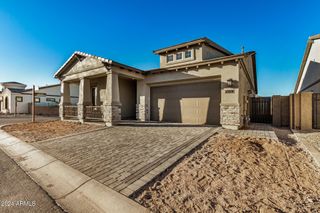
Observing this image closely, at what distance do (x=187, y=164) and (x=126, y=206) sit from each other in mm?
1798

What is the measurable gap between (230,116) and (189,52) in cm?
639

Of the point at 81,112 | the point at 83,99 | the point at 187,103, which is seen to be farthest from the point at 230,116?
the point at 81,112

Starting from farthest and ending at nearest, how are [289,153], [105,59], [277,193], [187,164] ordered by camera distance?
[105,59], [289,153], [187,164], [277,193]

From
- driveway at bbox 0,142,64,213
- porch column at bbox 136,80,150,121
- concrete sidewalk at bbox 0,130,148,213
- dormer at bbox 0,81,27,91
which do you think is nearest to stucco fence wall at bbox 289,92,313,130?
porch column at bbox 136,80,150,121

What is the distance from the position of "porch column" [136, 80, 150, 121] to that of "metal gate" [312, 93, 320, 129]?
10194 millimetres

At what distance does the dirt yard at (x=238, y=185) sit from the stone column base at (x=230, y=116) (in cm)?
370

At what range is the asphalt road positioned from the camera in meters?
2.39

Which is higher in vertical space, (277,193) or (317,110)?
(317,110)

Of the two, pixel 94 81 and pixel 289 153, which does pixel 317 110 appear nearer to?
pixel 289 153

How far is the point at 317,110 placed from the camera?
8094 mm

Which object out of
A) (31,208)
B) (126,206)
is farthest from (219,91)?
(31,208)

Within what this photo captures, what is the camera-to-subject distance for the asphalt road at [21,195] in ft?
7.84

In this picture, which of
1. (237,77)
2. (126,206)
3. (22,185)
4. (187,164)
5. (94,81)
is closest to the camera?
(126,206)

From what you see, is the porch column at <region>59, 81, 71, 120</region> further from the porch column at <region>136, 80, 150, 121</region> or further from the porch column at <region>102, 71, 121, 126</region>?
the porch column at <region>136, 80, 150, 121</region>
